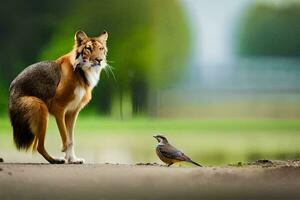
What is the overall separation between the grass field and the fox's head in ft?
1.34


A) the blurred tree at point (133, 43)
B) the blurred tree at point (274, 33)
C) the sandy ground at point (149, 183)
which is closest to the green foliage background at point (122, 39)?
the blurred tree at point (133, 43)

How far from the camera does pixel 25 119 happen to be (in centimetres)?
402

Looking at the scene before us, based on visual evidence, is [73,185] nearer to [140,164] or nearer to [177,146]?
[140,164]

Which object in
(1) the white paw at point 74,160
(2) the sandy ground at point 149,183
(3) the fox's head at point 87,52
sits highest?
(3) the fox's head at point 87,52

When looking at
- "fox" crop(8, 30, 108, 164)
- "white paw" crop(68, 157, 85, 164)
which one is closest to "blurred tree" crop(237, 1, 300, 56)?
"fox" crop(8, 30, 108, 164)

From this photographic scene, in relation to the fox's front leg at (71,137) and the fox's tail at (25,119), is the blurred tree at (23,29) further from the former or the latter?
the fox's front leg at (71,137)

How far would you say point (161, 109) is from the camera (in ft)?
14.4

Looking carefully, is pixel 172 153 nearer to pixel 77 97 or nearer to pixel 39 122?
pixel 77 97

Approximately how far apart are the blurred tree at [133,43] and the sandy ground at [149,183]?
76 cm

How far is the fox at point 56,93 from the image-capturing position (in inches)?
158

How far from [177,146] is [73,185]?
1108 mm

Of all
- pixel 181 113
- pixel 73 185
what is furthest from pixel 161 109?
pixel 73 185

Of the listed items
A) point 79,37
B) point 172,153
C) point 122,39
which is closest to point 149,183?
point 172,153

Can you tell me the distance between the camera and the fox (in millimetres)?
4020
